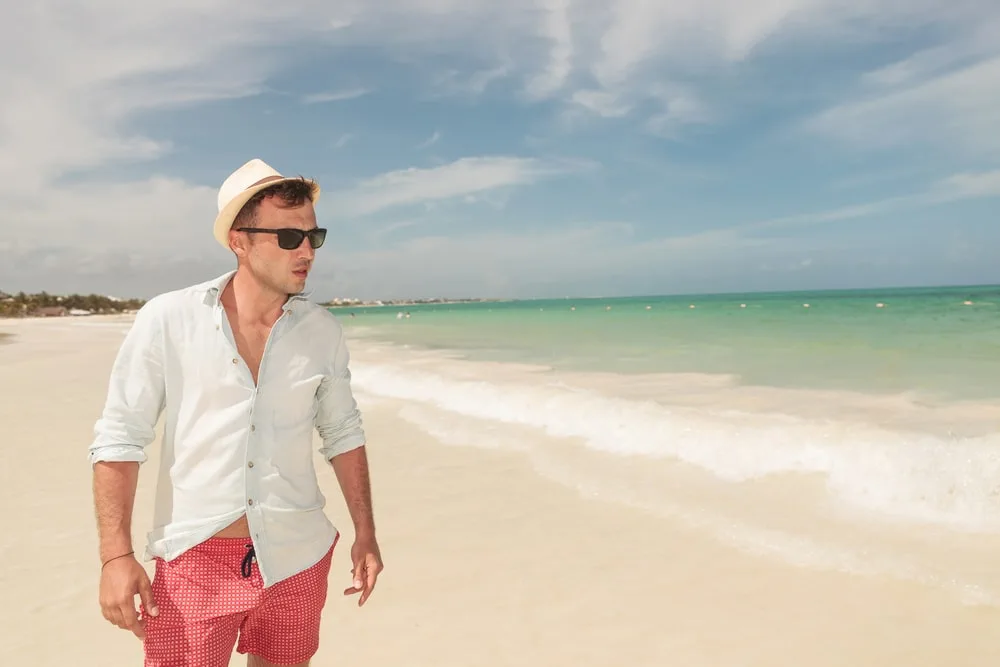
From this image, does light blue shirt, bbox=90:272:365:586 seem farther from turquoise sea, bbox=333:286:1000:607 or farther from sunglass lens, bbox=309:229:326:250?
turquoise sea, bbox=333:286:1000:607

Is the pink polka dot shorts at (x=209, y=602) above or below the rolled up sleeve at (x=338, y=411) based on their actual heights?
below

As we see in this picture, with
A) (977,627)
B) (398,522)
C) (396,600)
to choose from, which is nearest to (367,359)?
(398,522)

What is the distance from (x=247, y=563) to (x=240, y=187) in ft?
3.79

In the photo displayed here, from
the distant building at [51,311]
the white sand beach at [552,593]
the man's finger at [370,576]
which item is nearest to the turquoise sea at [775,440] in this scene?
the white sand beach at [552,593]

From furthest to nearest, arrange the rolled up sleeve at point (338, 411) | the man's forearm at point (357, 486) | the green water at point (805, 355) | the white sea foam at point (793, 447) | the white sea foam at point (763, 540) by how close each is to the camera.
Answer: the green water at point (805, 355) < the white sea foam at point (793, 447) < the white sea foam at point (763, 540) < the man's forearm at point (357, 486) < the rolled up sleeve at point (338, 411)

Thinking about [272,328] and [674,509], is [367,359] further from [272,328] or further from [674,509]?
[272,328]

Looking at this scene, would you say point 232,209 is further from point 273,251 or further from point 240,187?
A: point 273,251

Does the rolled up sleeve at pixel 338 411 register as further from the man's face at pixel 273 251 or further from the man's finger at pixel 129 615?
the man's finger at pixel 129 615

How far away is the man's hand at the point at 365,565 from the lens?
224 centimetres

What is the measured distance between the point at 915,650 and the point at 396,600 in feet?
9.86

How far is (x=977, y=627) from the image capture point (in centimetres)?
369

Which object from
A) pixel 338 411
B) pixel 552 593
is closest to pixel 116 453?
pixel 338 411

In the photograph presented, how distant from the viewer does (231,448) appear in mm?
1914

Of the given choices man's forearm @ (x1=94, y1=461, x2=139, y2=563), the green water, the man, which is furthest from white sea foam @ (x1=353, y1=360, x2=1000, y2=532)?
man's forearm @ (x1=94, y1=461, x2=139, y2=563)
